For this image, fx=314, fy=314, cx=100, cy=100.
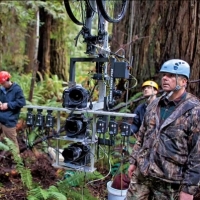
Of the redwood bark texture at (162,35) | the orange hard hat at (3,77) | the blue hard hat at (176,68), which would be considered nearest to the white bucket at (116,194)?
the blue hard hat at (176,68)

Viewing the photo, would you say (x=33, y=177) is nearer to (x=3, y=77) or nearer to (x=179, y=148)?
(x=3, y=77)

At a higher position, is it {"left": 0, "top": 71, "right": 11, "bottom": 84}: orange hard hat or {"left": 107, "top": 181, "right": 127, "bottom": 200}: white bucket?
{"left": 0, "top": 71, "right": 11, "bottom": 84}: orange hard hat

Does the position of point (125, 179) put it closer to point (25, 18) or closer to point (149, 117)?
point (149, 117)

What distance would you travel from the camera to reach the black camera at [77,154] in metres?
3.58

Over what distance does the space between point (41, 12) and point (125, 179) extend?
29.2ft

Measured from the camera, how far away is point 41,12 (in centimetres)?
1166

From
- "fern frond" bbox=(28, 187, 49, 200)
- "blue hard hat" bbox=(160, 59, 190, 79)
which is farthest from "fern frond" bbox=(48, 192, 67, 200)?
"blue hard hat" bbox=(160, 59, 190, 79)

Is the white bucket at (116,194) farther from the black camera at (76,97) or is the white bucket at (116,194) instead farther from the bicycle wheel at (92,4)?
the bicycle wheel at (92,4)

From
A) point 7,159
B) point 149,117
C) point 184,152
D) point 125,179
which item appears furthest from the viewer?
point 7,159

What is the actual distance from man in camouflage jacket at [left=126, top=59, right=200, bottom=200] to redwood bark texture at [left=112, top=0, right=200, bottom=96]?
10.9 ft

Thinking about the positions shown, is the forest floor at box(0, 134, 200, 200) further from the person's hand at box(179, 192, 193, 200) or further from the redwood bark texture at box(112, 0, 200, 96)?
the redwood bark texture at box(112, 0, 200, 96)

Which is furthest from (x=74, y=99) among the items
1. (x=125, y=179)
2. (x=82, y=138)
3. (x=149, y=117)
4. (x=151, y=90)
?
(x=151, y=90)

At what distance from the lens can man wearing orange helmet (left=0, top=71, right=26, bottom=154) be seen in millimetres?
5441

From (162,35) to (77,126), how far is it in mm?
4018
